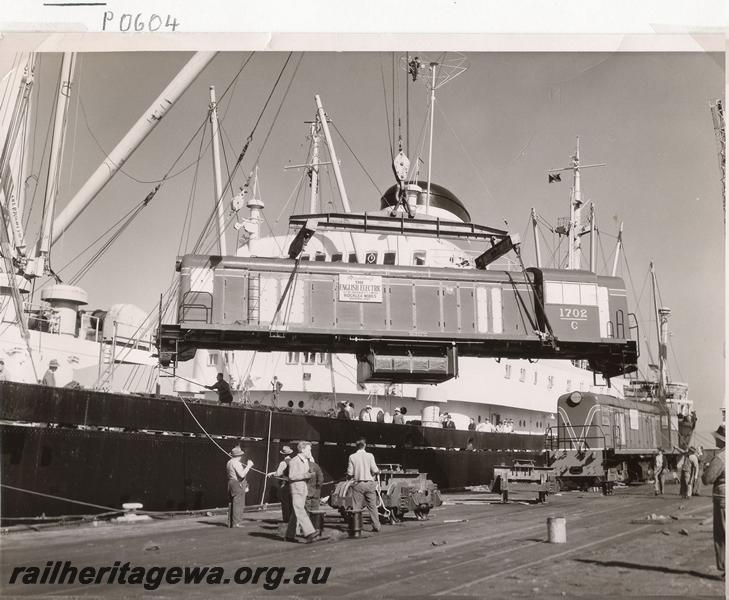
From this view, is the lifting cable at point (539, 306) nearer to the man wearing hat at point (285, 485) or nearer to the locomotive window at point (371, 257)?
the man wearing hat at point (285, 485)

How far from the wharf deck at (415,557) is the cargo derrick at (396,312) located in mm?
3525

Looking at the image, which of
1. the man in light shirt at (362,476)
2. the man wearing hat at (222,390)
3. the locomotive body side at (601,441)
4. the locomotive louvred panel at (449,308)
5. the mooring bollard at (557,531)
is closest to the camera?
the mooring bollard at (557,531)

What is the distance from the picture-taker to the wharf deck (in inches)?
307

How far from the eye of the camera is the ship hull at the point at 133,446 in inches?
488

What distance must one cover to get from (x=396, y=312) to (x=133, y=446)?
611 cm

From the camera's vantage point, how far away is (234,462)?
41.3ft

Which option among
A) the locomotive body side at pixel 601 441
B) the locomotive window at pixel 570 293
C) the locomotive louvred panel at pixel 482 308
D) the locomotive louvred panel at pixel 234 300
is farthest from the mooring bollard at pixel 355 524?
the locomotive body side at pixel 601 441

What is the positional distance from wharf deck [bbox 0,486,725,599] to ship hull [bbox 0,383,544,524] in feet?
3.36

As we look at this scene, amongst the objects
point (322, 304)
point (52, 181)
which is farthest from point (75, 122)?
point (322, 304)

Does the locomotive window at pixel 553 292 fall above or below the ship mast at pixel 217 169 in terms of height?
below

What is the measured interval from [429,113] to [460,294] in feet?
38.8

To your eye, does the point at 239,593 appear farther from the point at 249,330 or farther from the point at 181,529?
the point at 249,330

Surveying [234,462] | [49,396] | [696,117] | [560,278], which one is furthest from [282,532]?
[696,117]

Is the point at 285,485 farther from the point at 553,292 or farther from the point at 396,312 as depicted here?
the point at 553,292
